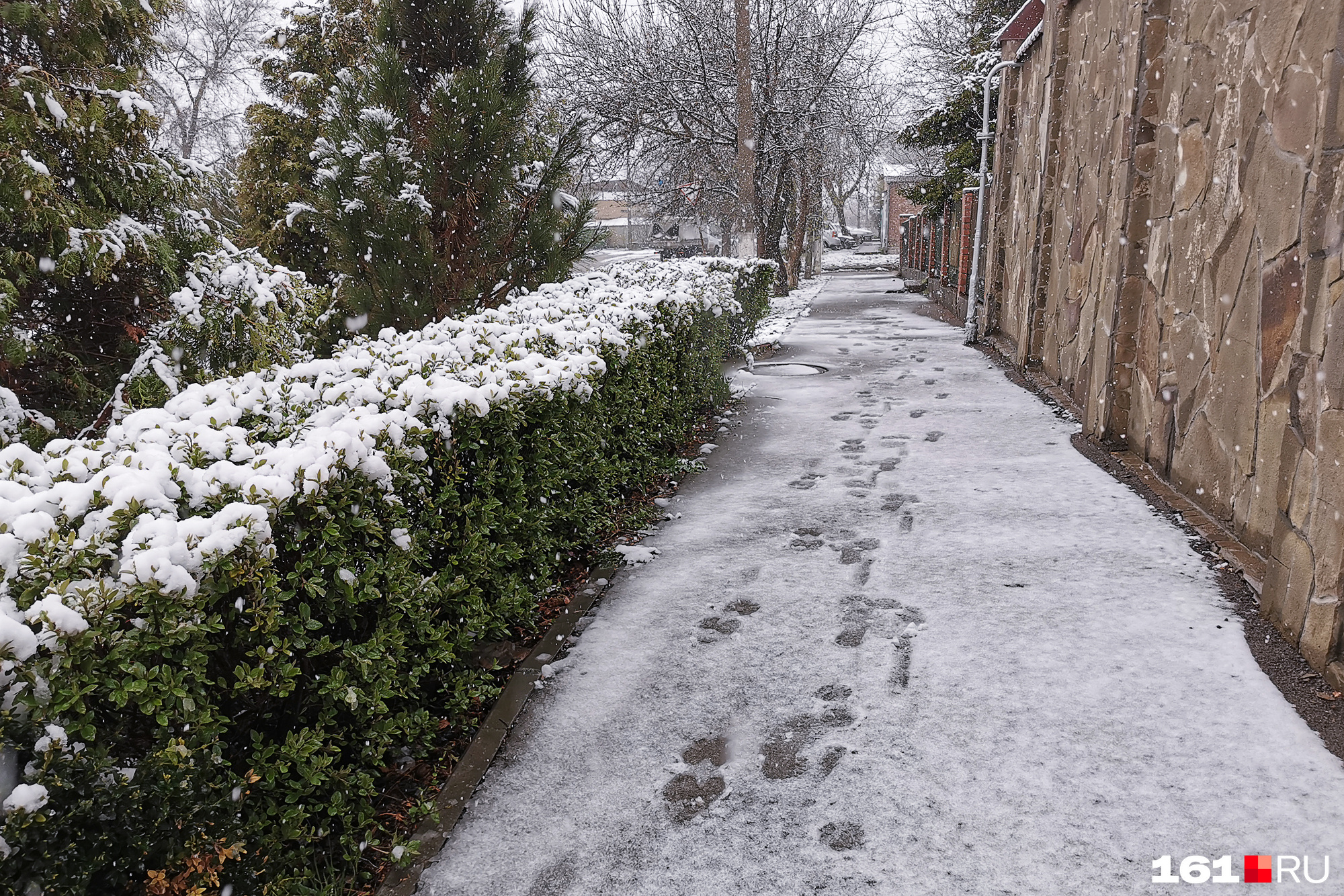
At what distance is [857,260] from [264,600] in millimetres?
50754

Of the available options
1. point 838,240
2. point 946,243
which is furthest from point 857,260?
point 946,243

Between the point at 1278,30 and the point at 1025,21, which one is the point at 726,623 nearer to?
the point at 1278,30

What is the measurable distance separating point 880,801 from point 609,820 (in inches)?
32.0

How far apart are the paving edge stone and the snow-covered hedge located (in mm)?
111

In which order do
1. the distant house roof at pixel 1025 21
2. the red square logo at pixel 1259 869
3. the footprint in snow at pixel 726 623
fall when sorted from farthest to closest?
the distant house roof at pixel 1025 21 → the footprint in snow at pixel 726 623 → the red square logo at pixel 1259 869

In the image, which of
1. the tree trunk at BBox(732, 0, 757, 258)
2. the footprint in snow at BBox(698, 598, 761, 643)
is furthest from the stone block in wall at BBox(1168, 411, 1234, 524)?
the tree trunk at BBox(732, 0, 757, 258)

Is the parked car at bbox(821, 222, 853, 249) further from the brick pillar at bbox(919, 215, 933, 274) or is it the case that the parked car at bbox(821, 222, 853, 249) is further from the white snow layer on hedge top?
the white snow layer on hedge top

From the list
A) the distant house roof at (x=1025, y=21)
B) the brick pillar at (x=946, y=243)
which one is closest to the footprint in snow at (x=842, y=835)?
the distant house roof at (x=1025, y=21)

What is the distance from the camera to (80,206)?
541 cm

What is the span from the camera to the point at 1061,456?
6348mm

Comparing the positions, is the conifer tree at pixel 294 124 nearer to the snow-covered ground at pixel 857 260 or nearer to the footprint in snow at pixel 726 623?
the footprint in snow at pixel 726 623

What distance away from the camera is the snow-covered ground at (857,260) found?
44062mm

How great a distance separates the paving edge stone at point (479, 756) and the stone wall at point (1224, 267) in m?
2.85

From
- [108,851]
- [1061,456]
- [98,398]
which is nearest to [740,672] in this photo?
[108,851]
